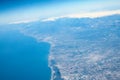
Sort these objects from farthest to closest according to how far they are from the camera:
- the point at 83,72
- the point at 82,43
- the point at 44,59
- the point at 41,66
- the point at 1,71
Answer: the point at 82,43, the point at 44,59, the point at 41,66, the point at 1,71, the point at 83,72

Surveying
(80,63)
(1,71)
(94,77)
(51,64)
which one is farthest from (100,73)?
(1,71)

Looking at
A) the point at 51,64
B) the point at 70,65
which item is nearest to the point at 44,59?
the point at 51,64

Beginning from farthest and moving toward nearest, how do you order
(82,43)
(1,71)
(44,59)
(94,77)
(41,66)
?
1. (82,43)
2. (44,59)
3. (41,66)
4. (1,71)
5. (94,77)

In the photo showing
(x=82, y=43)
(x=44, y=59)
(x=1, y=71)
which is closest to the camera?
(x=1, y=71)

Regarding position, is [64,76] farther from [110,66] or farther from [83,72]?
[110,66]

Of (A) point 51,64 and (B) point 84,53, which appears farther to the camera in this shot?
(B) point 84,53

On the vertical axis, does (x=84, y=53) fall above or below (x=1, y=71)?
below

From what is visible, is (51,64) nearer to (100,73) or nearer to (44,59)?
(44,59)

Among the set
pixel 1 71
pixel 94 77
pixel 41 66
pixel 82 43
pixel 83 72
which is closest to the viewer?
pixel 94 77

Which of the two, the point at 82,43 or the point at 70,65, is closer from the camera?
the point at 70,65
